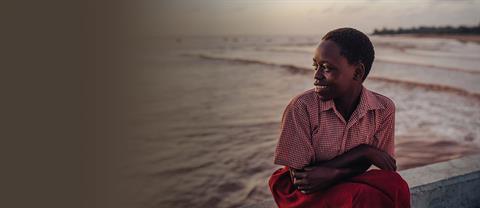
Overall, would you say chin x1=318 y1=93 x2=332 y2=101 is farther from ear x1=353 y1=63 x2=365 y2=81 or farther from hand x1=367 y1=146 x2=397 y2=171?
hand x1=367 y1=146 x2=397 y2=171

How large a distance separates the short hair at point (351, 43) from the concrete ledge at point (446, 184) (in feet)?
3.22

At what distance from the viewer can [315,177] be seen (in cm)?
176

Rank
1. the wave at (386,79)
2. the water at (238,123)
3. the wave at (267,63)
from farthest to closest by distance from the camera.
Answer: the wave at (267,63), the wave at (386,79), the water at (238,123)

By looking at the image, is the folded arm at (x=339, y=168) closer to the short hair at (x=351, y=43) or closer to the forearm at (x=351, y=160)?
the forearm at (x=351, y=160)

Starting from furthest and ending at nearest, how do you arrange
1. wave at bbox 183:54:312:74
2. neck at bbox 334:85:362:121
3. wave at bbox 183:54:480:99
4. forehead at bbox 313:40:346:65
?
wave at bbox 183:54:312:74, wave at bbox 183:54:480:99, neck at bbox 334:85:362:121, forehead at bbox 313:40:346:65

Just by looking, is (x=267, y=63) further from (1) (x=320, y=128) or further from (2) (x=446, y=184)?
(1) (x=320, y=128)

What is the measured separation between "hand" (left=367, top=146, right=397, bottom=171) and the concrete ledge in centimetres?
74

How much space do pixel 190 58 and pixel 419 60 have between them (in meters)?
7.73

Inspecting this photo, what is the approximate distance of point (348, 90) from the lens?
181 cm

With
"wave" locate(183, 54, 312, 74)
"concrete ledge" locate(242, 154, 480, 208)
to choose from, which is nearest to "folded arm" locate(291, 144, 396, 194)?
"concrete ledge" locate(242, 154, 480, 208)

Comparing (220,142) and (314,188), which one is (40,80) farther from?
(220,142)

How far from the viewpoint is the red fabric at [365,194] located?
1.76m

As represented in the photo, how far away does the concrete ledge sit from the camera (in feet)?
8.48

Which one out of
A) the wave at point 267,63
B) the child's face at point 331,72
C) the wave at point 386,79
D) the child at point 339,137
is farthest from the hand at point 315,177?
the wave at point 267,63
